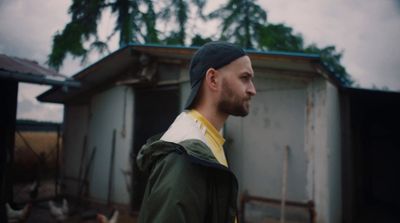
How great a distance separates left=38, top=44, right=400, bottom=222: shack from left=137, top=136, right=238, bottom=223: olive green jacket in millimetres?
3844

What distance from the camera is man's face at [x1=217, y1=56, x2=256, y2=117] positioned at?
1495 millimetres

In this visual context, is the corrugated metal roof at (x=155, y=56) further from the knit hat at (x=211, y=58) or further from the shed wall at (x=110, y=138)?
the knit hat at (x=211, y=58)

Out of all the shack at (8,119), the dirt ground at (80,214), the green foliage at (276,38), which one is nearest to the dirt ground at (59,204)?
the dirt ground at (80,214)

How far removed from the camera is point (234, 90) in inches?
58.6

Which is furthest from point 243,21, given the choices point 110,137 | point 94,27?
point 110,137

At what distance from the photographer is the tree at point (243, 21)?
51.3ft

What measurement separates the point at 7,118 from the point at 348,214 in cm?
754

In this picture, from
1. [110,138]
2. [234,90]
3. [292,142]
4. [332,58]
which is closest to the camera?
[234,90]

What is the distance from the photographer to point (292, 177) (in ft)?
18.0

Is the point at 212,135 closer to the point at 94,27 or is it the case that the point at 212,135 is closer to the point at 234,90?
the point at 234,90

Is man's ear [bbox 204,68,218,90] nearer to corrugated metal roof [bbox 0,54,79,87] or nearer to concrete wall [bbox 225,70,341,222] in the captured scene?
concrete wall [bbox 225,70,341,222]

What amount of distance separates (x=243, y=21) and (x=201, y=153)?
614 inches

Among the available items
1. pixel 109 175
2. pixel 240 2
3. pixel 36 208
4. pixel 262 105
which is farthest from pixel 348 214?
pixel 240 2

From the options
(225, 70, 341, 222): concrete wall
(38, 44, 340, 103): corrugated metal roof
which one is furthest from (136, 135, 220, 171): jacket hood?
(225, 70, 341, 222): concrete wall
